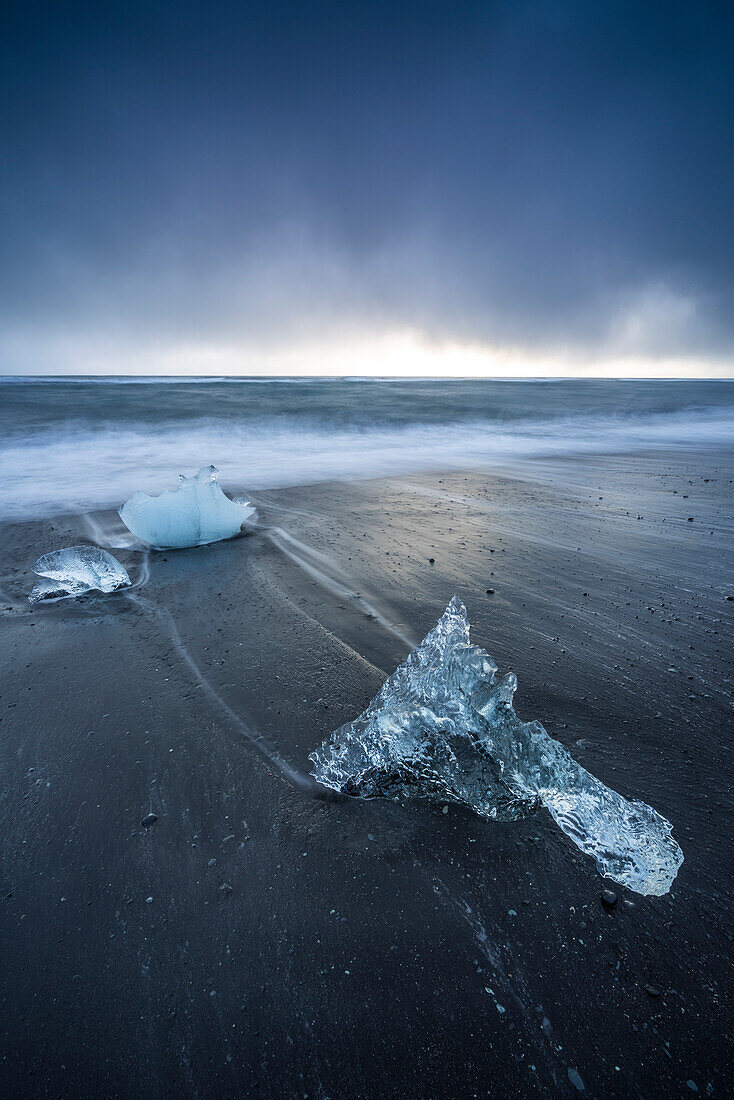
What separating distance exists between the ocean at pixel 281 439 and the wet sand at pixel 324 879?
14.8 ft

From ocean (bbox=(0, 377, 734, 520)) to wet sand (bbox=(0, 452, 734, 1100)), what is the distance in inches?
178

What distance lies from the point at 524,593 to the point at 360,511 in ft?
8.95

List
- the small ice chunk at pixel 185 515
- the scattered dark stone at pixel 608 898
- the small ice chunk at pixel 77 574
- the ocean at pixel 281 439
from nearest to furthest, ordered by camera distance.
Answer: the scattered dark stone at pixel 608 898, the small ice chunk at pixel 77 574, the small ice chunk at pixel 185 515, the ocean at pixel 281 439

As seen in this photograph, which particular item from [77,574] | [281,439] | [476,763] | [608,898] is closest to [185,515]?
[77,574]

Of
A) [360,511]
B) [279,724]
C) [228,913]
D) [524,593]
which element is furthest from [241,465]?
[228,913]

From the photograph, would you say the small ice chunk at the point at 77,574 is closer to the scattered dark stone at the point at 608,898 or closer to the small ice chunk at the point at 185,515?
the small ice chunk at the point at 185,515

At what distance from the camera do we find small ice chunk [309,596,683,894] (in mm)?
1509

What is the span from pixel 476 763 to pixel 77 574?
3.12 meters

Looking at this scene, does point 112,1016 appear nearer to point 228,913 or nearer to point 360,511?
point 228,913

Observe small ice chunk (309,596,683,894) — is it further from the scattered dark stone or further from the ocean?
the ocean

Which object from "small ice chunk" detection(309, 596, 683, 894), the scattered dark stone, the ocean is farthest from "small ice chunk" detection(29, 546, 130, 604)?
the scattered dark stone

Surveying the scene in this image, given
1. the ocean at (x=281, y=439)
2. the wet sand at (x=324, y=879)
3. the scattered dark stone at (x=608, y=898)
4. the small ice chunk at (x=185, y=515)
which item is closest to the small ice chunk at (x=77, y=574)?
the wet sand at (x=324, y=879)

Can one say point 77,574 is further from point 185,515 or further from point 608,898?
point 608,898

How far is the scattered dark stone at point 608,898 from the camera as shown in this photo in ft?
4.45
